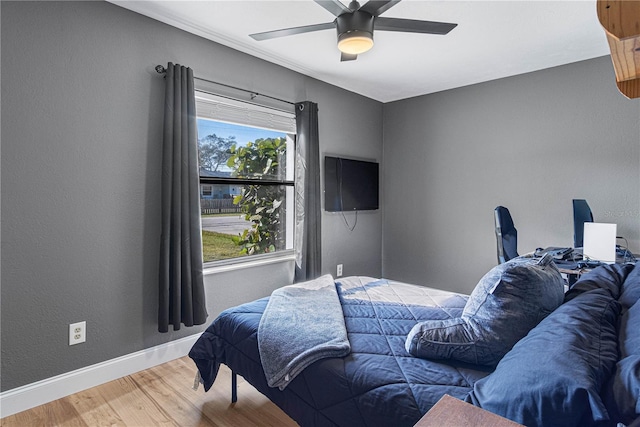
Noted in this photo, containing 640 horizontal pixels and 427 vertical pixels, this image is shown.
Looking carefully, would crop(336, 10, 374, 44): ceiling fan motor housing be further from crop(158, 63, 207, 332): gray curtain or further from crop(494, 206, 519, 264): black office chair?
crop(494, 206, 519, 264): black office chair

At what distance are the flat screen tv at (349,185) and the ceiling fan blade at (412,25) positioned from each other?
1935 millimetres

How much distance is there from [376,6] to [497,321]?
1.67 meters

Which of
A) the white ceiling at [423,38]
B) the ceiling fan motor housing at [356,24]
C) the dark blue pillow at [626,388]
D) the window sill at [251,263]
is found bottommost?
the window sill at [251,263]

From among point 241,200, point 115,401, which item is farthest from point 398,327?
point 241,200

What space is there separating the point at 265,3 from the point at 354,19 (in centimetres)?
75

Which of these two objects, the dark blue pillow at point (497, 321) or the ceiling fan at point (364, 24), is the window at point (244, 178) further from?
the dark blue pillow at point (497, 321)

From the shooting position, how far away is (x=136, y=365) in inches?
94.6

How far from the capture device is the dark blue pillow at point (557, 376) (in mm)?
789

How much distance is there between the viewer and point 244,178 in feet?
10.3

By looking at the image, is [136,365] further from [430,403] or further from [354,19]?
[354,19]

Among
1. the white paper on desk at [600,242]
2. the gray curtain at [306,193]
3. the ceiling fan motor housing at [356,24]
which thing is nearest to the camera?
the ceiling fan motor housing at [356,24]

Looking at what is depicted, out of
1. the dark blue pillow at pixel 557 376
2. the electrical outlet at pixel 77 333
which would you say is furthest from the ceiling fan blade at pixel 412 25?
the electrical outlet at pixel 77 333

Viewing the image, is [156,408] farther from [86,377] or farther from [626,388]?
[626,388]

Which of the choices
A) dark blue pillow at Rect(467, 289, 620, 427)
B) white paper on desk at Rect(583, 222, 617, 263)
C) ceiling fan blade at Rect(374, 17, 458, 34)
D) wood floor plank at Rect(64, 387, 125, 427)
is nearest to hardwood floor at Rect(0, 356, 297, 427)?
wood floor plank at Rect(64, 387, 125, 427)
